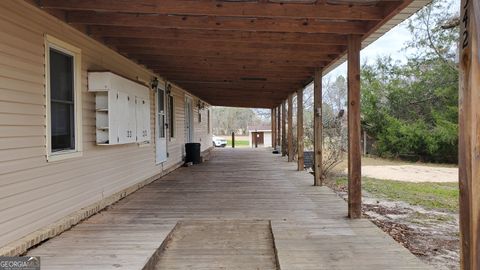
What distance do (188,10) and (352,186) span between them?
272 cm

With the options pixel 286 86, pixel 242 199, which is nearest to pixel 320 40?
pixel 242 199

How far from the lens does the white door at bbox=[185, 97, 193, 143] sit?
1248 centimetres

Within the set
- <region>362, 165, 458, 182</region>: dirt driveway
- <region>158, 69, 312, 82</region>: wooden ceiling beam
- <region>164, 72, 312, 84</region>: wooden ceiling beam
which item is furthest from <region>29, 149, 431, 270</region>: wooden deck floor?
<region>362, 165, 458, 182</region>: dirt driveway

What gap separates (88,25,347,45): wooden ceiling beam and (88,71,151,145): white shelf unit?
531mm

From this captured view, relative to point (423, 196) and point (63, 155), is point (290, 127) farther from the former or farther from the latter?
point (63, 155)

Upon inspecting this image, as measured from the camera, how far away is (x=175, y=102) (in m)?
10.5

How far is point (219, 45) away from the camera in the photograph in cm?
566

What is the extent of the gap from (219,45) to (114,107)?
66.9 inches

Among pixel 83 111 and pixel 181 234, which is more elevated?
pixel 83 111

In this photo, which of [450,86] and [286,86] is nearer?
[286,86]

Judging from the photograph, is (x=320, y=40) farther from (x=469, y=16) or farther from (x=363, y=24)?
(x=469, y=16)

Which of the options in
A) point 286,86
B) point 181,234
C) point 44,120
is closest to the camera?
point 44,120

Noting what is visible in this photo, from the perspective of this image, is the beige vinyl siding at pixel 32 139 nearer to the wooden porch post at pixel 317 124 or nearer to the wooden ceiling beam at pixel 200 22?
the wooden ceiling beam at pixel 200 22

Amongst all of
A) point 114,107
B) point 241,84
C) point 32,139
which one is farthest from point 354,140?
point 241,84
